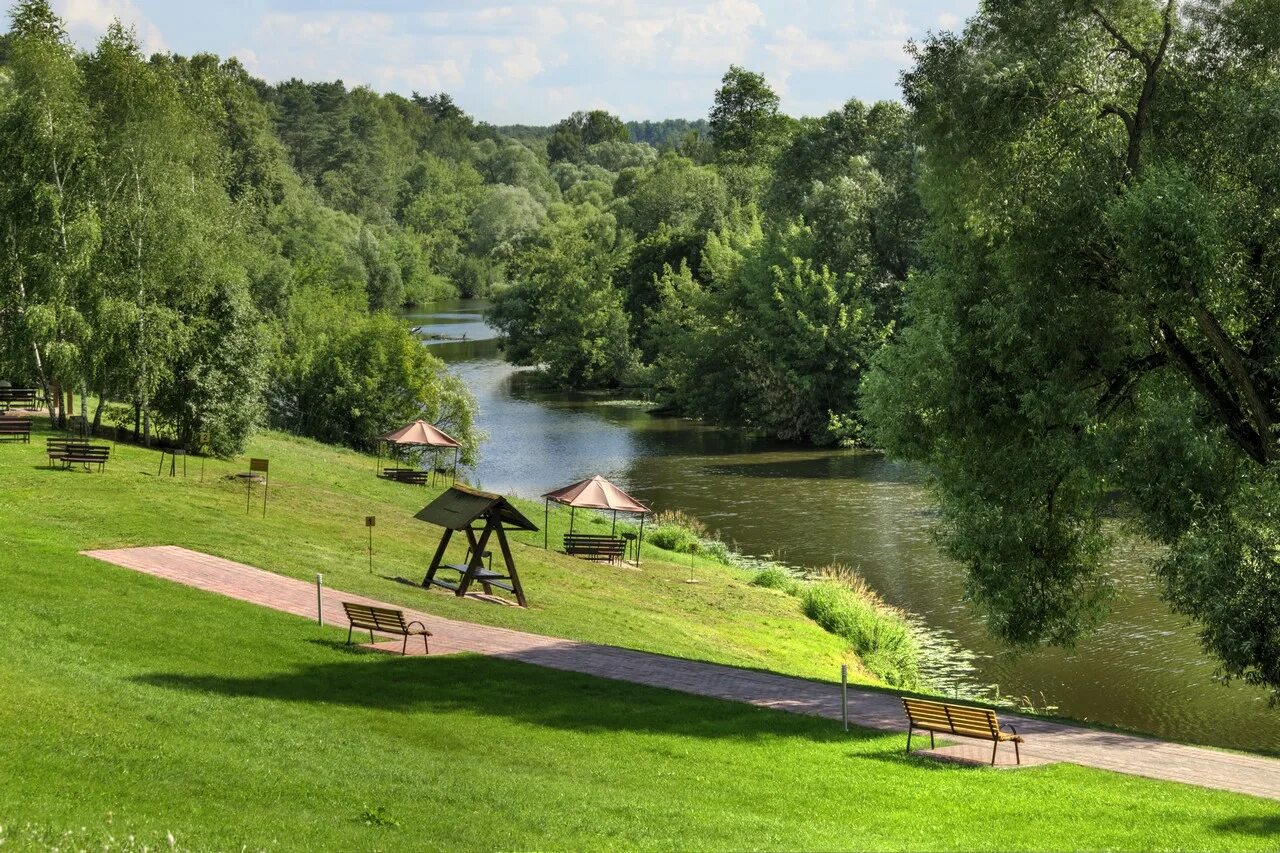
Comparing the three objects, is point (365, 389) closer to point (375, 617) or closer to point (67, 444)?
point (67, 444)

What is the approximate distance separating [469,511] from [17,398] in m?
26.5

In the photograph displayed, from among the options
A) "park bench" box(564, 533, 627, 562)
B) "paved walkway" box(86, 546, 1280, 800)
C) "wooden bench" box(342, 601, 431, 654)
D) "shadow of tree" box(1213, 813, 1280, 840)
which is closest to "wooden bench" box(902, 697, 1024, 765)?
"paved walkway" box(86, 546, 1280, 800)

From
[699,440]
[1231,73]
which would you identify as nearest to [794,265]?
[699,440]

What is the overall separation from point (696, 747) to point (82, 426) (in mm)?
33581

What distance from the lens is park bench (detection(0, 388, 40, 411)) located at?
4784cm

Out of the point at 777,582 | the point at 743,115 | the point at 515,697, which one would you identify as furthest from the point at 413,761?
the point at 743,115

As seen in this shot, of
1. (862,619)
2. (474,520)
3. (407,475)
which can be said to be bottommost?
(862,619)

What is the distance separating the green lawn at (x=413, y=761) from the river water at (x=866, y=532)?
9514mm

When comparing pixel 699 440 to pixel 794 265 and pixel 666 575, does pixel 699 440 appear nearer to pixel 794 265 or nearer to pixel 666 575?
pixel 794 265

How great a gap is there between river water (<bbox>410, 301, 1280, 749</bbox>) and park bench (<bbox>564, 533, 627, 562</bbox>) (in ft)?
24.0

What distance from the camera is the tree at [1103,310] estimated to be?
850 inches

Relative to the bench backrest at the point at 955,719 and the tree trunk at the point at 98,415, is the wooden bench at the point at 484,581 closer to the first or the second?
the bench backrest at the point at 955,719

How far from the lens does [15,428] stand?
136ft

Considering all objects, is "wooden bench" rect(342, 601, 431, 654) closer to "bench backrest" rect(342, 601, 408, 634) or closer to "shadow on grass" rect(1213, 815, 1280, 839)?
"bench backrest" rect(342, 601, 408, 634)
